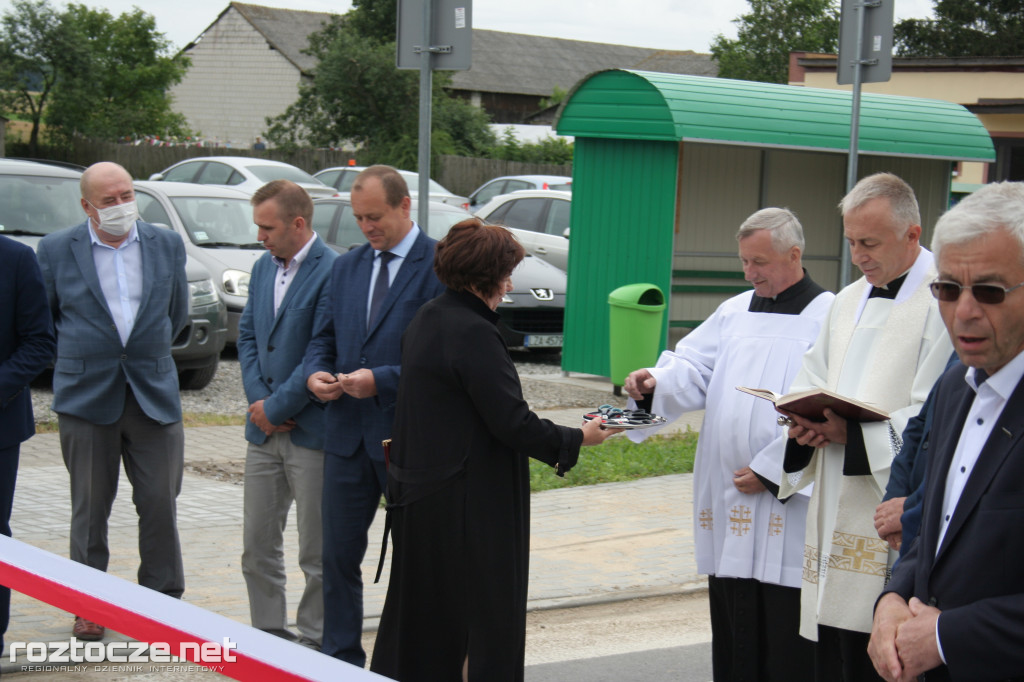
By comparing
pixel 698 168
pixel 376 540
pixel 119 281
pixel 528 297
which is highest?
pixel 698 168

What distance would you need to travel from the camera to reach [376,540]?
719 cm

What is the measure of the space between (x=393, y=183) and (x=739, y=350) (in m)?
1.59

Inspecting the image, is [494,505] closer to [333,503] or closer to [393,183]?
[333,503]

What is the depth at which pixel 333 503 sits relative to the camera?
16.5ft

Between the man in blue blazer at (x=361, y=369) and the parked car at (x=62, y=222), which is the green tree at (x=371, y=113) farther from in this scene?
the man in blue blazer at (x=361, y=369)

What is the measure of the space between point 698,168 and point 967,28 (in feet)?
113

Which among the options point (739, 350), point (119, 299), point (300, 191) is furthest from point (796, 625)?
point (119, 299)

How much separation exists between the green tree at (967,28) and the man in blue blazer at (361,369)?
139 ft

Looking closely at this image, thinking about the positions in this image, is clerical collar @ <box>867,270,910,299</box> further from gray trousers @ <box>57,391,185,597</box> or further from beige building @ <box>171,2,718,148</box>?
beige building @ <box>171,2,718,148</box>

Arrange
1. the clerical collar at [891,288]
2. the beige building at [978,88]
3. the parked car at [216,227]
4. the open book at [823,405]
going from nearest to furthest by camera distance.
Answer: the open book at [823,405], the clerical collar at [891,288], the parked car at [216,227], the beige building at [978,88]

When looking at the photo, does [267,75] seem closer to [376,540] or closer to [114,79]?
[114,79]

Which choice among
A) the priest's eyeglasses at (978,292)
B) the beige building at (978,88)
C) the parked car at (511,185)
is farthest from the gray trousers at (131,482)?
the beige building at (978,88)

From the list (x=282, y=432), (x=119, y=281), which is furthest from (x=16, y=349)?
(x=282, y=432)

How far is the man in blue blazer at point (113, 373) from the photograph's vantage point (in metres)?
5.38
